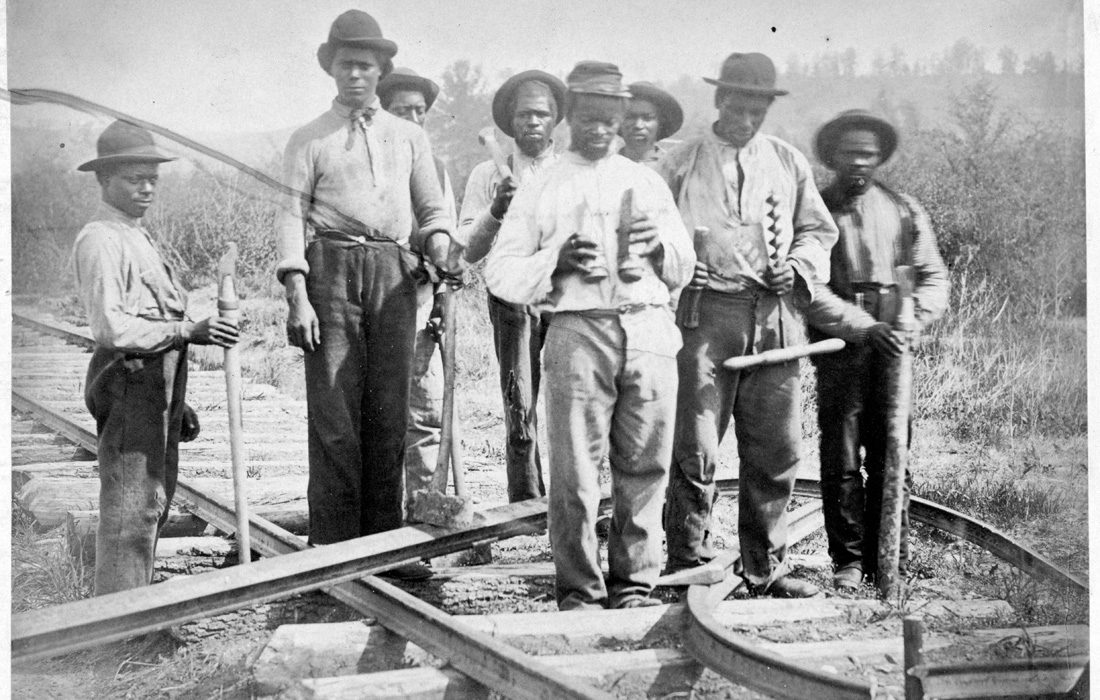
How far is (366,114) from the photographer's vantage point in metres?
5.31

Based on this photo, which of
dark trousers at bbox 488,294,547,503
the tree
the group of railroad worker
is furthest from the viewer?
dark trousers at bbox 488,294,547,503

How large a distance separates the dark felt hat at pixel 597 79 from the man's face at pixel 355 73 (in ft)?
2.98

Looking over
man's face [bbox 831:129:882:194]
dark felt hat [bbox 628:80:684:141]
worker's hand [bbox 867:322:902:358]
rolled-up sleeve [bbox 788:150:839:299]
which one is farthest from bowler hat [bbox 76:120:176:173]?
worker's hand [bbox 867:322:902:358]

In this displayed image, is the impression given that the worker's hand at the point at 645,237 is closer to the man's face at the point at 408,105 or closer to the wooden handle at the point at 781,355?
the wooden handle at the point at 781,355

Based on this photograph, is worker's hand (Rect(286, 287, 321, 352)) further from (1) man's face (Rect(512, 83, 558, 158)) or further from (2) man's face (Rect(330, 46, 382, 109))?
(1) man's face (Rect(512, 83, 558, 158))

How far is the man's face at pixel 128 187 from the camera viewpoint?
496cm

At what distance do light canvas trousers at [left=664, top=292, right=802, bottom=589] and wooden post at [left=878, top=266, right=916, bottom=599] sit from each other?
46cm

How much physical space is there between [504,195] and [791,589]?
7.71 feet

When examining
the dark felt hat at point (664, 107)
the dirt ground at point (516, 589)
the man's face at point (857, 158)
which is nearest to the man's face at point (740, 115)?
the dark felt hat at point (664, 107)

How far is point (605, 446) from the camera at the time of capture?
204 inches

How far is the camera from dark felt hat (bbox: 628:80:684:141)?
544 cm

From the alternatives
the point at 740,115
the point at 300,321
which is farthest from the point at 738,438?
the point at 300,321

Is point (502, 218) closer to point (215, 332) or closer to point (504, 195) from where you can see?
point (504, 195)

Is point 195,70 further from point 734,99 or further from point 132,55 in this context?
point 734,99
